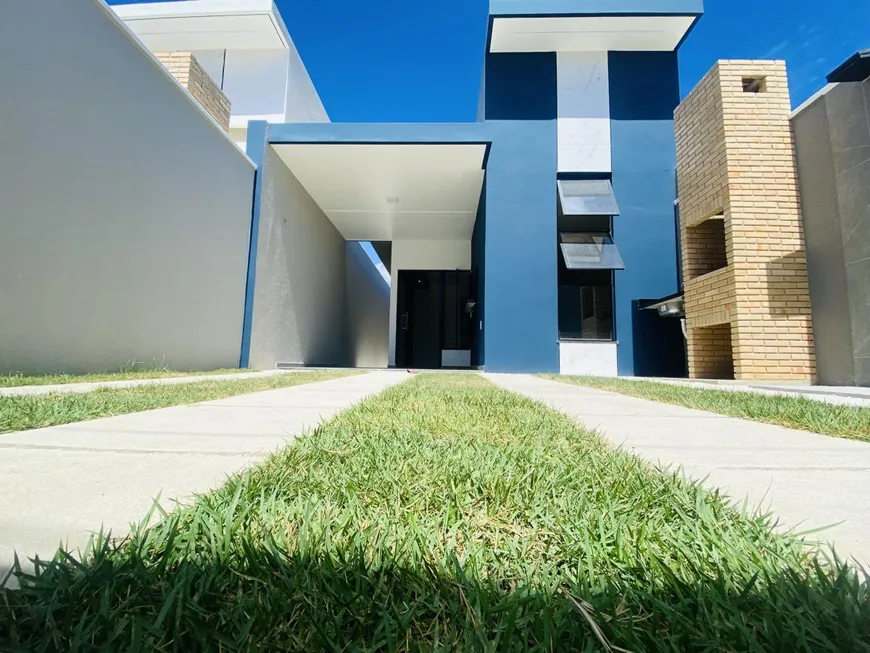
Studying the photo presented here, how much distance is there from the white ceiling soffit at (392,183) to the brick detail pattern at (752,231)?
2805 mm

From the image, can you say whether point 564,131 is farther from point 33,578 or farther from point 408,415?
point 33,578

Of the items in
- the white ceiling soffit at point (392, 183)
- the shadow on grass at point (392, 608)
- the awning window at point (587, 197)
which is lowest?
the shadow on grass at point (392, 608)

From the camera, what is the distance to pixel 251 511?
21.9 inches

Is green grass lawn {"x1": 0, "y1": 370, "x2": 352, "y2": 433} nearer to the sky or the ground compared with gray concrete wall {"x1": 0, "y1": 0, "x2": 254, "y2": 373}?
nearer to the ground

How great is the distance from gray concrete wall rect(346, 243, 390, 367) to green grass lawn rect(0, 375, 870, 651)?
9.68 meters

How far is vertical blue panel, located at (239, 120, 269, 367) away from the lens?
5.14 m

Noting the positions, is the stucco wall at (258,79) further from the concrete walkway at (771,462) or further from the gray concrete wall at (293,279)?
the concrete walkway at (771,462)

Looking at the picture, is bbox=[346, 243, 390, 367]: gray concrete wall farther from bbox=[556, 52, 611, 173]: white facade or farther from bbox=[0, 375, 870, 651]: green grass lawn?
bbox=[0, 375, 870, 651]: green grass lawn

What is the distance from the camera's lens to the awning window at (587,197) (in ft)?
18.7

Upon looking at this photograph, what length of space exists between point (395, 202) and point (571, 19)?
3.76m

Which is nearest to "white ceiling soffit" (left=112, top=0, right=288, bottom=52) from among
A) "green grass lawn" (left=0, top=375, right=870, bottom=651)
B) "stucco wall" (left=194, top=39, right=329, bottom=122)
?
"stucco wall" (left=194, top=39, right=329, bottom=122)

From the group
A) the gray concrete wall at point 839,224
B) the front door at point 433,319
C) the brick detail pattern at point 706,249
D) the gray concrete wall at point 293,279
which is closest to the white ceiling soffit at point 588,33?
the gray concrete wall at point 839,224

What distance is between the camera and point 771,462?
2.96 ft

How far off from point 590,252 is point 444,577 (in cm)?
595
